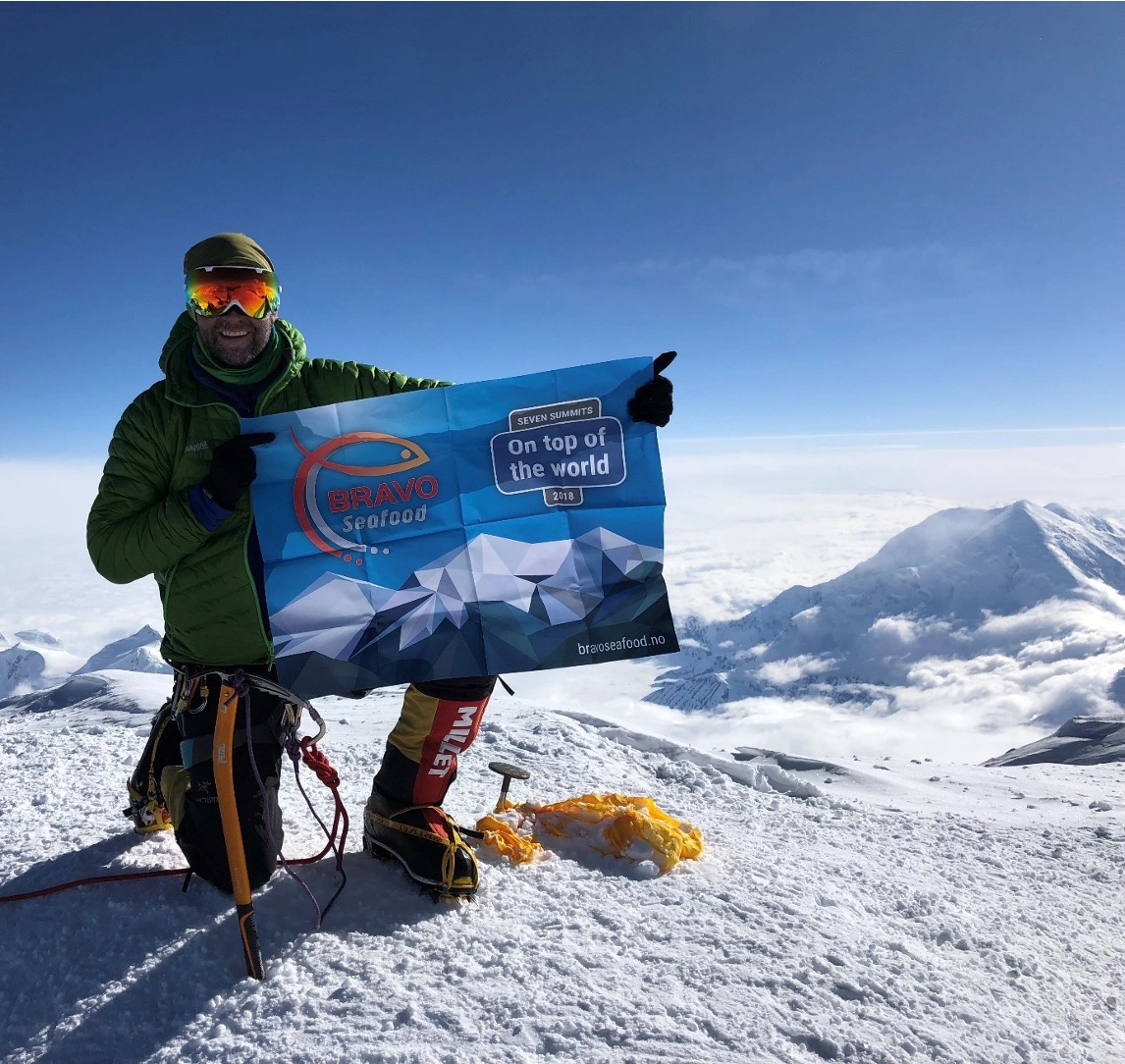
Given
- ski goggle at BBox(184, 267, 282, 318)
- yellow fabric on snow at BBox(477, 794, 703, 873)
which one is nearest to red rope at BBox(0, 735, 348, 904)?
yellow fabric on snow at BBox(477, 794, 703, 873)

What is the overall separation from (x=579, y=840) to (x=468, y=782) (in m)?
1.74

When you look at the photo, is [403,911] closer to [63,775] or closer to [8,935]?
[8,935]

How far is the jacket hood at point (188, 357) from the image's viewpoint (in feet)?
10.9

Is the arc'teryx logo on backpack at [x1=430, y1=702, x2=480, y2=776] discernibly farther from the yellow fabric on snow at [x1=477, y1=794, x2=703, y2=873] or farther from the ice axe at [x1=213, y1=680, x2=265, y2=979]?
the ice axe at [x1=213, y1=680, x2=265, y2=979]

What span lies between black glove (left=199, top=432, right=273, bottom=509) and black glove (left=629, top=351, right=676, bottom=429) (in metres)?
1.88

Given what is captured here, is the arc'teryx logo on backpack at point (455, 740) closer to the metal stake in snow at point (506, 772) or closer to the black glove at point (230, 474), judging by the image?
the metal stake in snow at point (506, 772)

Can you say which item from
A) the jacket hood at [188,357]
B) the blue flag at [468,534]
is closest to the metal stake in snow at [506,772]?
the blue flag at [468,534]

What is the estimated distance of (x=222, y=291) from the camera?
3.35 m

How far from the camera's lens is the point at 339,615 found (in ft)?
11.4

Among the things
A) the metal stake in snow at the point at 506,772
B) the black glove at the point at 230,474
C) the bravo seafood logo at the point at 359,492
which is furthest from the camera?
the metal stake in snow at the point at 506,772

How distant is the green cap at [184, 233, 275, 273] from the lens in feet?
11.0

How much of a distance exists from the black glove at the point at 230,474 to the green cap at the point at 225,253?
90 centimetres

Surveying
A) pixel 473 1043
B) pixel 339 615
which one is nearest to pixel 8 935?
pixel 339 615

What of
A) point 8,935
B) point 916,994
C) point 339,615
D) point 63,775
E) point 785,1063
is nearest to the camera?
point 785,1063
